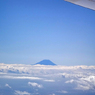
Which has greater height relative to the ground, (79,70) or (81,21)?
(81,21)

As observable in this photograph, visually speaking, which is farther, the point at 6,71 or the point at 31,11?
the point at 31,11

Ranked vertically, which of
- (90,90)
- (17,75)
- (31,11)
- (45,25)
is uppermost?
(31,11)

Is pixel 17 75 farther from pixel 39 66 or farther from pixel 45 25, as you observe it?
pixel 45 25

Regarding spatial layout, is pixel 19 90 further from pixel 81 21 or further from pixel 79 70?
pixel 81 21

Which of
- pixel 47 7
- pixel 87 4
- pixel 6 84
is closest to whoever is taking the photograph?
pixel 87 4

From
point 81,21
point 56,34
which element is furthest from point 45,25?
point 81,21

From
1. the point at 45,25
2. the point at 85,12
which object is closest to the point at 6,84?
the point at 45,25

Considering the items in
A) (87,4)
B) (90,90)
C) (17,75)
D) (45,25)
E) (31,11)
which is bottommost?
(90,90)

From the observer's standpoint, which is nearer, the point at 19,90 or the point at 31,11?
the point at 19,90

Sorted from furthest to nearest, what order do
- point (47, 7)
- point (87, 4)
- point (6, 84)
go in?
point (47, 7) → point (6, 84) → point (87, 4)
